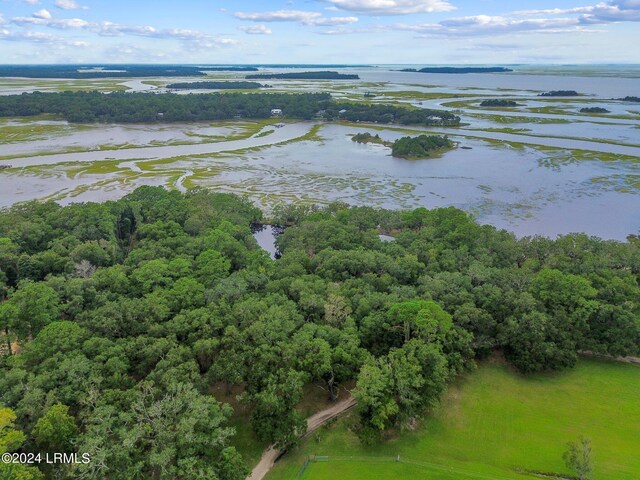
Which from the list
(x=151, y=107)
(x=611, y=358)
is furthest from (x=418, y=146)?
(x=151, y=107)

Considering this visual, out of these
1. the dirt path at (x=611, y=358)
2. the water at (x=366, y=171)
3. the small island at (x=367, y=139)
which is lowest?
the dirt path at (x=611, y=358)

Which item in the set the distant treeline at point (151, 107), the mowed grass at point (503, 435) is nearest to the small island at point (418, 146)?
the distant treeline at point (151, 107)

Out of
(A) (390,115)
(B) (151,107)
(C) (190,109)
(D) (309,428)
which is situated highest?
(B) (151,107)

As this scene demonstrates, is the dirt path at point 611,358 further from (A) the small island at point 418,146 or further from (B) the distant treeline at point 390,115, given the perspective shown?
(B) the distant treeline at point 390,115

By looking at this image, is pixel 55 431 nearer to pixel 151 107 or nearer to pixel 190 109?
pixel 190 109

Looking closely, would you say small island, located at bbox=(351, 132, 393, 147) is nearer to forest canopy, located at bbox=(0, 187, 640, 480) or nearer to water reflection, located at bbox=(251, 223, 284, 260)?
water reflection, located at bbox=(251, 223, 284, 260)

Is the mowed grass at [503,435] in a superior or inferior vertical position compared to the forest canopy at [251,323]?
inferior

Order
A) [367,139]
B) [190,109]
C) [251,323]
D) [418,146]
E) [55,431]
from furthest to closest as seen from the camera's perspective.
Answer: [190,109]
[367,139]
[418,146]
[251,323]
[55,431]
